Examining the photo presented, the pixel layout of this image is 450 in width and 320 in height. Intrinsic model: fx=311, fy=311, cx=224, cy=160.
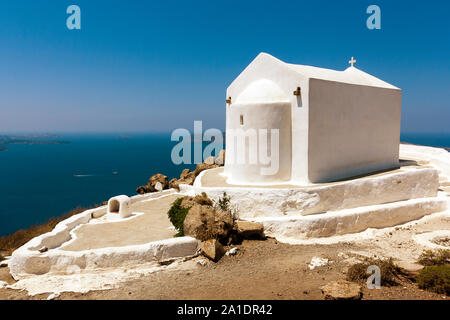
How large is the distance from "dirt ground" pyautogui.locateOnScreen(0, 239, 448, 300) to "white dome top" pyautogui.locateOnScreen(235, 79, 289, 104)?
579 cm

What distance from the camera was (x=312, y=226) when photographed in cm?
970

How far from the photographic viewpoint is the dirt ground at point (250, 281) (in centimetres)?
625

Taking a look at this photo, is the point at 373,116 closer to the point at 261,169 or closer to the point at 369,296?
the point at 261,169

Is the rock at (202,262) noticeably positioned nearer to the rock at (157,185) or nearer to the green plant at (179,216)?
the green plant at (179,216)

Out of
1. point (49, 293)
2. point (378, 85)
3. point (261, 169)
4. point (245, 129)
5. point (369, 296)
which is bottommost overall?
point (49, 293)

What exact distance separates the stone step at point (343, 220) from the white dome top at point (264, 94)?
15.0 ft

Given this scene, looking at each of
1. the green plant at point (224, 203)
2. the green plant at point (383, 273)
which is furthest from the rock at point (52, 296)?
the green plant at point (383, 273)

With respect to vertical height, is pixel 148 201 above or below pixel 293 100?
below

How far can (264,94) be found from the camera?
1205cm

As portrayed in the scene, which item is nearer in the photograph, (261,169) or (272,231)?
(272,231)

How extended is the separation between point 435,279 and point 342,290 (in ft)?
6.32

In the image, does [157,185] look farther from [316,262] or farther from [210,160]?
[316,262]

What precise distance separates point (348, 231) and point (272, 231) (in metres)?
2.65

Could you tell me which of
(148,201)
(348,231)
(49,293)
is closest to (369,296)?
(348,231)
